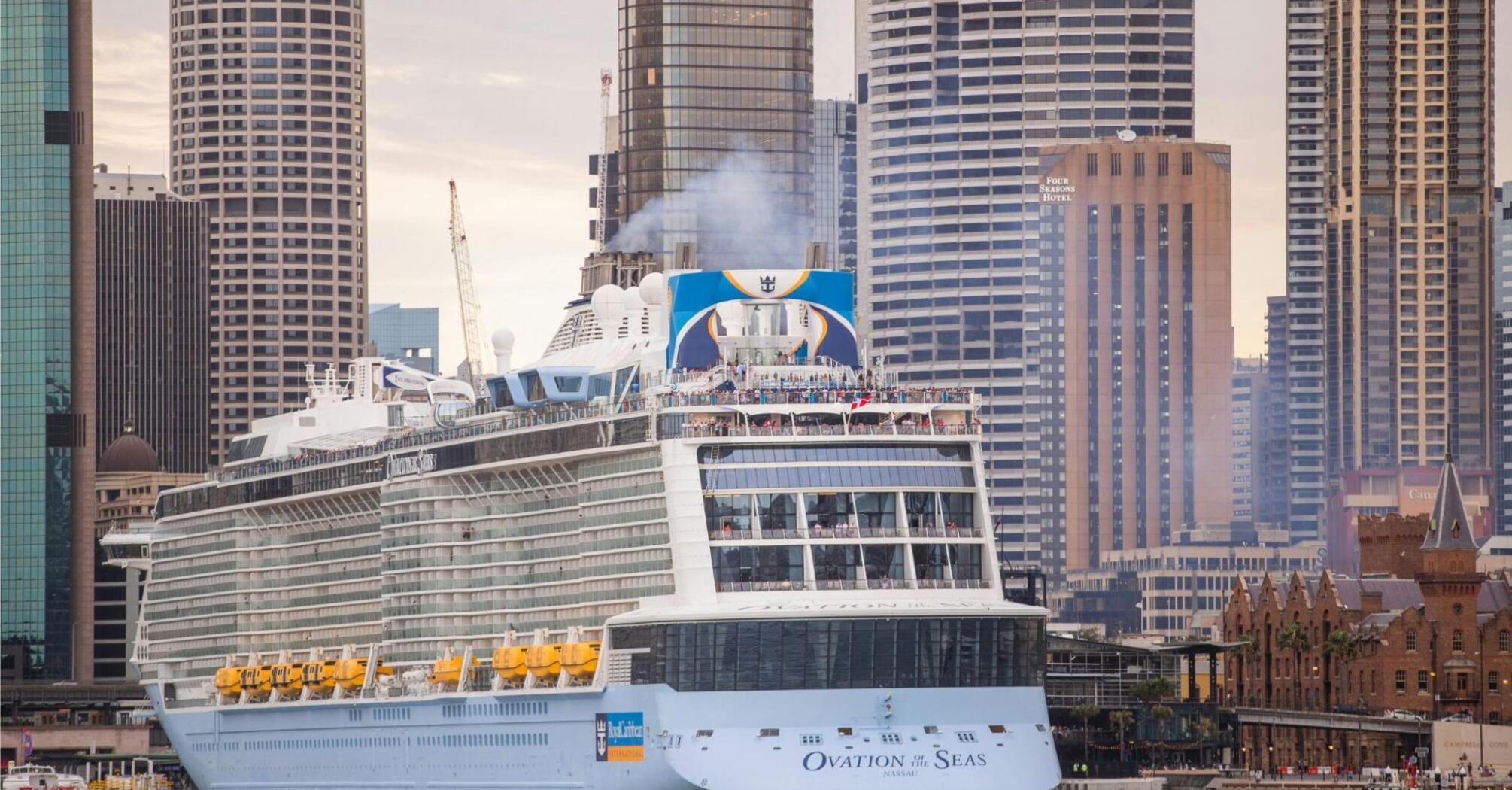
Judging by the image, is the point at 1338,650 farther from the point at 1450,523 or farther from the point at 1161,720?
the point at 1161,720

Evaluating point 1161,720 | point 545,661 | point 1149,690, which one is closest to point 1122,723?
point 1161,720

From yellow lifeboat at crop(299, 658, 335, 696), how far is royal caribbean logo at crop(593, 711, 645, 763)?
79.5ft

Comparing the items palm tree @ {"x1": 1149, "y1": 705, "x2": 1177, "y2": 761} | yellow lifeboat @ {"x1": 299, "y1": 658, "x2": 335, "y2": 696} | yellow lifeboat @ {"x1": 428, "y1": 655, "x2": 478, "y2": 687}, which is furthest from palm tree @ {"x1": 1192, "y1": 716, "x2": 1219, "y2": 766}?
yellow lifeboat @ {"x1": 428, "y1": 655, "x2": 478, "y2": 687}

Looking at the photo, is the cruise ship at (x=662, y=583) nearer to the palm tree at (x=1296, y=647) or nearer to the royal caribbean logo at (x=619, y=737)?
the royal caribbean logo at (x=619, y=737)

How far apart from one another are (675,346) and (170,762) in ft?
285

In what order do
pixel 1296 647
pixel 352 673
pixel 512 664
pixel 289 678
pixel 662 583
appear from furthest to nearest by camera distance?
pixel 1296 647 < pixel 289 678 < pixel 352 673 < pixel 512 664 < pixel 662 583

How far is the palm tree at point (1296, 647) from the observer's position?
19425 cm

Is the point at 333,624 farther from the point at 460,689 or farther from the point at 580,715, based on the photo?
the point at 580,715

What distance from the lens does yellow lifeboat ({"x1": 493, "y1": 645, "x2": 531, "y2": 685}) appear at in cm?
10919

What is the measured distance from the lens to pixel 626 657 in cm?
10219

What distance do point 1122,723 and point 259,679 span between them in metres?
45.8

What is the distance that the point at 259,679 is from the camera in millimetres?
130750

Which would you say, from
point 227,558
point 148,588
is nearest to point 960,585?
point 227,558

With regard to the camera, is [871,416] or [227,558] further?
[227,558]
